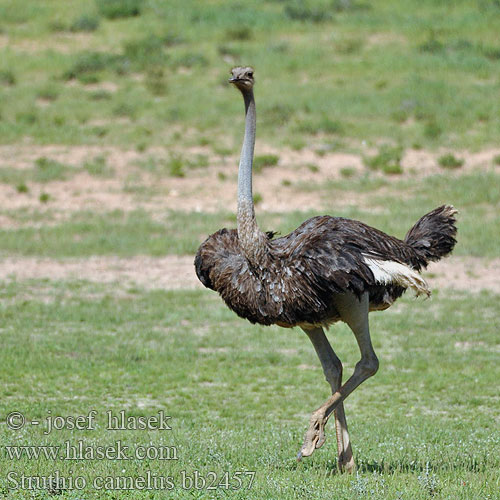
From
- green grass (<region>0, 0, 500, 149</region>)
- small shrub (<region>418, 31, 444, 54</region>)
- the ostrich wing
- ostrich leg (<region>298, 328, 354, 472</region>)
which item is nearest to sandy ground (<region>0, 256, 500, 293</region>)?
green grass (<region>0, 0, 500, 149</region>)

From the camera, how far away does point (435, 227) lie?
273 inches

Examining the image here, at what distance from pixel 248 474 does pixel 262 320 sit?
88 centimetres

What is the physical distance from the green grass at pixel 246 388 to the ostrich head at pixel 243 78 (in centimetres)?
227

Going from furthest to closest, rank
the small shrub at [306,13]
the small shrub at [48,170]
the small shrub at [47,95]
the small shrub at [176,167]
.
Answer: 1. the small shrub at [306,13]
2. the small shrub at [47,95]
3. the small shrub at [176,167]
4. the small shrub at [48,170]

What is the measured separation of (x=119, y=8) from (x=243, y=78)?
811 inches

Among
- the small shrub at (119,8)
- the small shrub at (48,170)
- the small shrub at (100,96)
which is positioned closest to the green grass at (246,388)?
the small shrub at (48,170)

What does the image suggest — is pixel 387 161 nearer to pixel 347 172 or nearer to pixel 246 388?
pixel 347 172

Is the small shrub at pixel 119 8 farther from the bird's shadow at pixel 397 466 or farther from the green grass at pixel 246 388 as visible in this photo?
the bird's shadow at pixel 397 466

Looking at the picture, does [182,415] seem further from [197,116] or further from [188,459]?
[197,116]

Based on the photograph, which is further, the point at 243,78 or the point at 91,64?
the point at 91,64

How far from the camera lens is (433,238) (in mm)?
6840

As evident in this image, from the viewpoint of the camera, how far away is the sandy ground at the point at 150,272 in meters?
12.7

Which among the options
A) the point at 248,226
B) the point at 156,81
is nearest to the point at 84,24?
the point at 156,81

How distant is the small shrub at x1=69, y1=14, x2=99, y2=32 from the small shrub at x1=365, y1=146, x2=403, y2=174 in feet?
32.4
